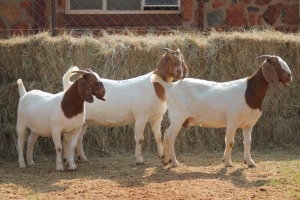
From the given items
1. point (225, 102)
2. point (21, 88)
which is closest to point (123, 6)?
point (21, 88)

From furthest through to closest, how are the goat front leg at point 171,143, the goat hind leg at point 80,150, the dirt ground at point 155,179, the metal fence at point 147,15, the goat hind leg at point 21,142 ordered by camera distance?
the metal fence at point 147,15 → the goat hind leg at point 80,150 → the goat hind leg at point 21,142 → the goat front leg at point 171,143 → the dirt ground at point 155,179

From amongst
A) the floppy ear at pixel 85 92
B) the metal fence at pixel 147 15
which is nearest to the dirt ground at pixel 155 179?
the floppy ear at pixel 85 92

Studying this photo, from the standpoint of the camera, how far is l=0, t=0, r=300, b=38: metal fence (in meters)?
15.6

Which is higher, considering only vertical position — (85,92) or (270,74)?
(270,74)

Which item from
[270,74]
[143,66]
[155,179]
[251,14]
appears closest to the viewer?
[155,179]

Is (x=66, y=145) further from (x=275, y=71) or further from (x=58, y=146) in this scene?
(x=275, y=71)

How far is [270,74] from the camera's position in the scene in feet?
33.0

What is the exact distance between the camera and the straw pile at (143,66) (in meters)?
12.1

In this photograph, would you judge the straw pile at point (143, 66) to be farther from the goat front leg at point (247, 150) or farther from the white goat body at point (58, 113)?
the goat front leg at point (247, 150)

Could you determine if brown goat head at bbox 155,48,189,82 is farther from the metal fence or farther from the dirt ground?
the metal fence

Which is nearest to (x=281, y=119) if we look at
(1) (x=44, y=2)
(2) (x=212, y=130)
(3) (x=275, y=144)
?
(3) (x=275, y=144)

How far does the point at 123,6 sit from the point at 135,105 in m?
5.86

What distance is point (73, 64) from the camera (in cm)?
1234

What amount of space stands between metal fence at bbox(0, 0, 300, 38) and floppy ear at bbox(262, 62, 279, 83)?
5417 millimetres
